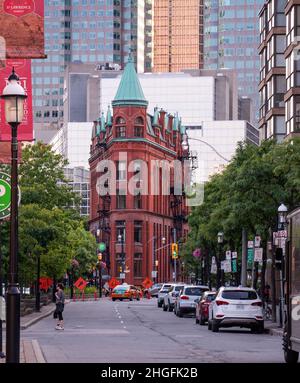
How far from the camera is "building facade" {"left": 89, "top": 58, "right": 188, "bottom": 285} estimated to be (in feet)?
498

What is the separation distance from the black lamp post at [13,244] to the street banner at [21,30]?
429cm

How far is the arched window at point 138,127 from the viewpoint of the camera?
Answer: 153250mm

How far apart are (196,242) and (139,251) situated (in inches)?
2632

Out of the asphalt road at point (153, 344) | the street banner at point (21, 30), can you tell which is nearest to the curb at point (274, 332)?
the asphalt road at point (153, 344)

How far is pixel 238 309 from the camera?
43125 mm

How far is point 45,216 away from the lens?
6750cm

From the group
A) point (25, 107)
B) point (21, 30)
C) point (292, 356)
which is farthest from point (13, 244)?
point (25, 107)

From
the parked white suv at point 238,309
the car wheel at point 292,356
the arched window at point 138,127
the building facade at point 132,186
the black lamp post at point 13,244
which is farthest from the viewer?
the arched window at point 138,127

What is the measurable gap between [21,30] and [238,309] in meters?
18.8

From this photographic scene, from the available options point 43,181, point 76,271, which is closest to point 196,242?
point 43,181

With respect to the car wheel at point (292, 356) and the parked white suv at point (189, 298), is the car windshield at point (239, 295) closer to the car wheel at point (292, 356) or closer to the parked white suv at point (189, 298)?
the parked white suv at point (189, 298)

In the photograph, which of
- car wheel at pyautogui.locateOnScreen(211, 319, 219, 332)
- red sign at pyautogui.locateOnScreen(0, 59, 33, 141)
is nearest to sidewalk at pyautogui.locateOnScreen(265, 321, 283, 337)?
car wheel at pyautogui.locateOnScreen(211, 319, 219, 332)
